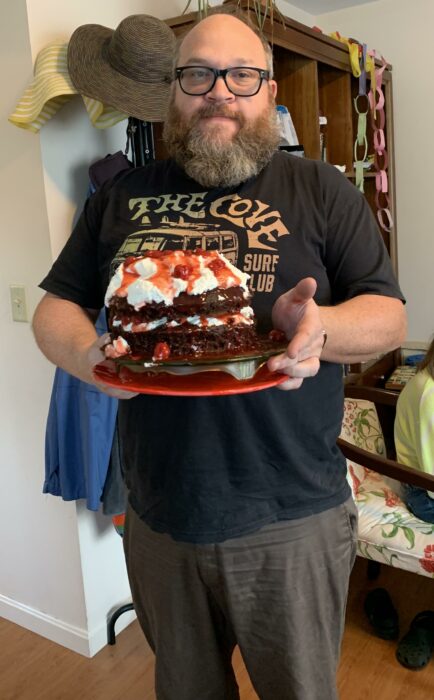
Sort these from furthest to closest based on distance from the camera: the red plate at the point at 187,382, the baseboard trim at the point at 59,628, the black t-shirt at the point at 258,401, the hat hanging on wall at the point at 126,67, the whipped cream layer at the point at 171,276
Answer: the baseboard trim at the point at 59,628 < the hat hanging on wall at the point at 126,67 < the black t-shirt at the point at 258,401 < the whipped cream layer at the point at 171,276 < the red plate at the point at 187,382

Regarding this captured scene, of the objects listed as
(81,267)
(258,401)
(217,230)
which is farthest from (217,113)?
(258,401)

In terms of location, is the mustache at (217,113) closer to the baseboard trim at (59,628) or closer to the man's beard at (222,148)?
the man's beard at (222,148)

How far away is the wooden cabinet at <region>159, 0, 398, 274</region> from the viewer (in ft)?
7.11

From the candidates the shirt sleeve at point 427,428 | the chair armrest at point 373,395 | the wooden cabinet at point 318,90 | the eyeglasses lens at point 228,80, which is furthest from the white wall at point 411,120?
the eyeglasses lens at point 228,80

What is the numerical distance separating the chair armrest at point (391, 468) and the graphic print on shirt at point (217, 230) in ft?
3.22

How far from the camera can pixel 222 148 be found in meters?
1.14

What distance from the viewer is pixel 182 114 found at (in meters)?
1.20

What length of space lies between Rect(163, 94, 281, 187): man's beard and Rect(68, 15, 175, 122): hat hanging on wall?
1.86 feet

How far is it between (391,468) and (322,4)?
248 cm

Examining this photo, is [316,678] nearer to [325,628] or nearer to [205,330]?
[325,628]

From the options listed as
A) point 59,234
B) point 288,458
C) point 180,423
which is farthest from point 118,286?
point 59,234

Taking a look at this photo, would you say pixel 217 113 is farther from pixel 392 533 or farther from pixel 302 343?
pixel 392 533

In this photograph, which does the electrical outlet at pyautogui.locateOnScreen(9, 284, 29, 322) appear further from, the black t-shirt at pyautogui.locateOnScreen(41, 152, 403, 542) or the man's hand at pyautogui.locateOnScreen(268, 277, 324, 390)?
the man's hand at pyautogui.locateOnScreen(268, 277, 324, 390)

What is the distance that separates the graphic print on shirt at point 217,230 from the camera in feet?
3.55
